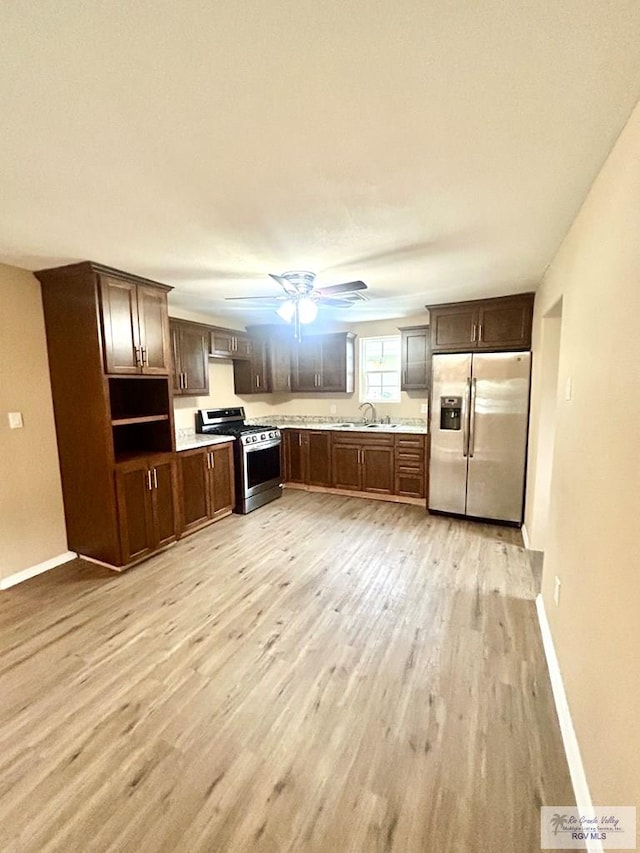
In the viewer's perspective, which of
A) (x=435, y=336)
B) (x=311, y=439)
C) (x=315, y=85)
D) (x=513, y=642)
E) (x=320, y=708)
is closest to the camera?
(x=315, y=85)

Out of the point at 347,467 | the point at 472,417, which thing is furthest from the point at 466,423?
the point at 347,467

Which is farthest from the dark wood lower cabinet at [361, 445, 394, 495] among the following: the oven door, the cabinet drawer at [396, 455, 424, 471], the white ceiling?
the white ceiling

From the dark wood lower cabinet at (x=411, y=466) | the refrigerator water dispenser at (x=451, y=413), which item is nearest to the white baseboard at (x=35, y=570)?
the dark wood lower cabinet at (x=411, y=466)

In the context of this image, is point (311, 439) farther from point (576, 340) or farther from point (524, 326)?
point (576, 340)

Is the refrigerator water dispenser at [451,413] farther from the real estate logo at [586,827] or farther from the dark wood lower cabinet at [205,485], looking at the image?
the real estate logo at [586,827]

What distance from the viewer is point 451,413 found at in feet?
13.8

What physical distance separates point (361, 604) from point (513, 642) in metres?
0.97

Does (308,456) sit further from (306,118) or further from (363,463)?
(306,118)

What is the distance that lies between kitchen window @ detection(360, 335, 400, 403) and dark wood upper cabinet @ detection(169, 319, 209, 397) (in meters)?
2.30

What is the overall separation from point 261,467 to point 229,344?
1665mm

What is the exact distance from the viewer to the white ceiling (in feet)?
3.15

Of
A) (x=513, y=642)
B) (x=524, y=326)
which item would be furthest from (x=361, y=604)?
(x=524, y=326)

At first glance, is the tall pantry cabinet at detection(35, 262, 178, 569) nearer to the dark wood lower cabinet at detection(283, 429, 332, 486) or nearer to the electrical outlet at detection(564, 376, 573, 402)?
the dark wood lower cabinet at detection(283, 429, 332, 486)

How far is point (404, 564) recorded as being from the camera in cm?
327
